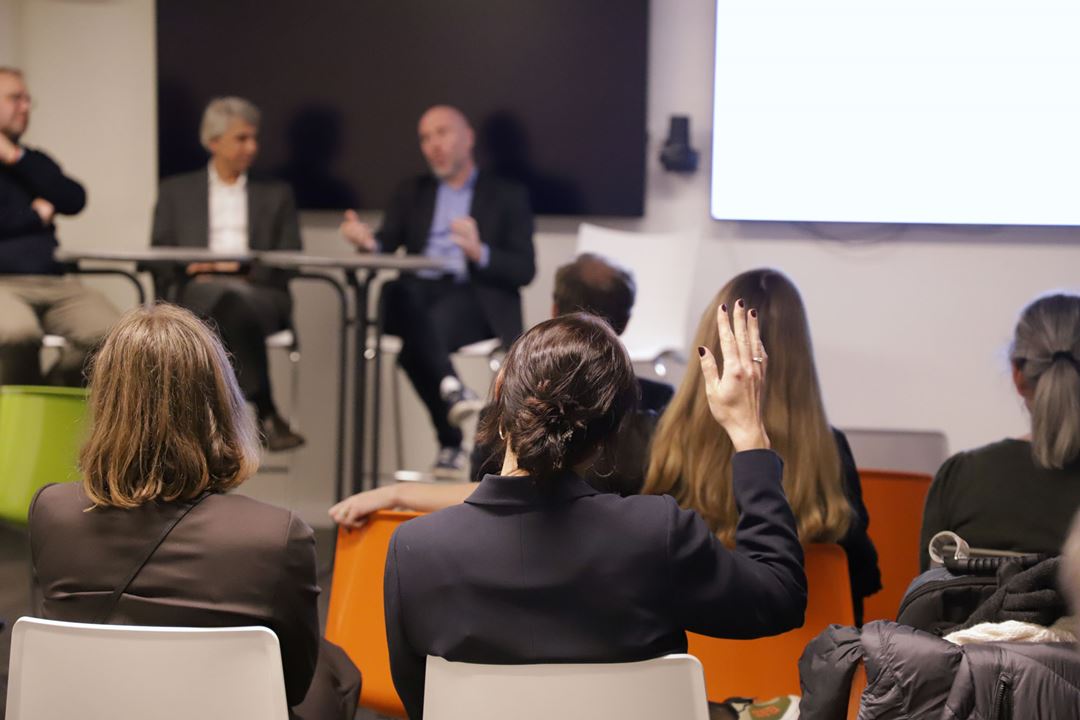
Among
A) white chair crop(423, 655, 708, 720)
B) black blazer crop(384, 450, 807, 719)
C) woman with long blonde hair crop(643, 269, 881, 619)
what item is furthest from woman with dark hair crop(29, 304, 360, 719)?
woman with long blonde hair crop(643, 269, 881, 619)

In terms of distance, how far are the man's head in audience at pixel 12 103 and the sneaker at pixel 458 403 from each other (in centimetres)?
189

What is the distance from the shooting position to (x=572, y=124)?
486 cm

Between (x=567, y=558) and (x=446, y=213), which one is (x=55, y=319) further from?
(x=567, y=558)

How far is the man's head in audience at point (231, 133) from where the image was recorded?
4.66 metres

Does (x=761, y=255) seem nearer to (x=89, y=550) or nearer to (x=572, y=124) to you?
(x=572, y=124)

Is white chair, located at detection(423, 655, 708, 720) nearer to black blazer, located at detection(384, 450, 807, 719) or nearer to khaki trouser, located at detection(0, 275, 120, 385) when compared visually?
black blazer, located at detection(384, 450, 807, 719)

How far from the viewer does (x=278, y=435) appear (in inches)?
171

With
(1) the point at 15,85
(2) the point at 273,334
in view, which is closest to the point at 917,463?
(2) the point at 273,334

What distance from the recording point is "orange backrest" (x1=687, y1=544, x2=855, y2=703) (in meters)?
1.91

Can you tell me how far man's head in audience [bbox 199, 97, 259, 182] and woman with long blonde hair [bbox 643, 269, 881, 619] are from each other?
3.02 meters

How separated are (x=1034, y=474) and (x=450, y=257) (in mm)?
2798

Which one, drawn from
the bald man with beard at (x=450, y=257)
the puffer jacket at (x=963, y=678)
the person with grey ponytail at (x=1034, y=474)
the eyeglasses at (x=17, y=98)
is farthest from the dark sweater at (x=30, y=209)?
the puffer jacket at (x=963, y=678)

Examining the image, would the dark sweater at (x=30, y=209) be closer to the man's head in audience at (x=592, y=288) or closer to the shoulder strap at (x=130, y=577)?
the man's head in audience at (x=592, y=288)

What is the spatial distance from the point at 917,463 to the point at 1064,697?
250cm
